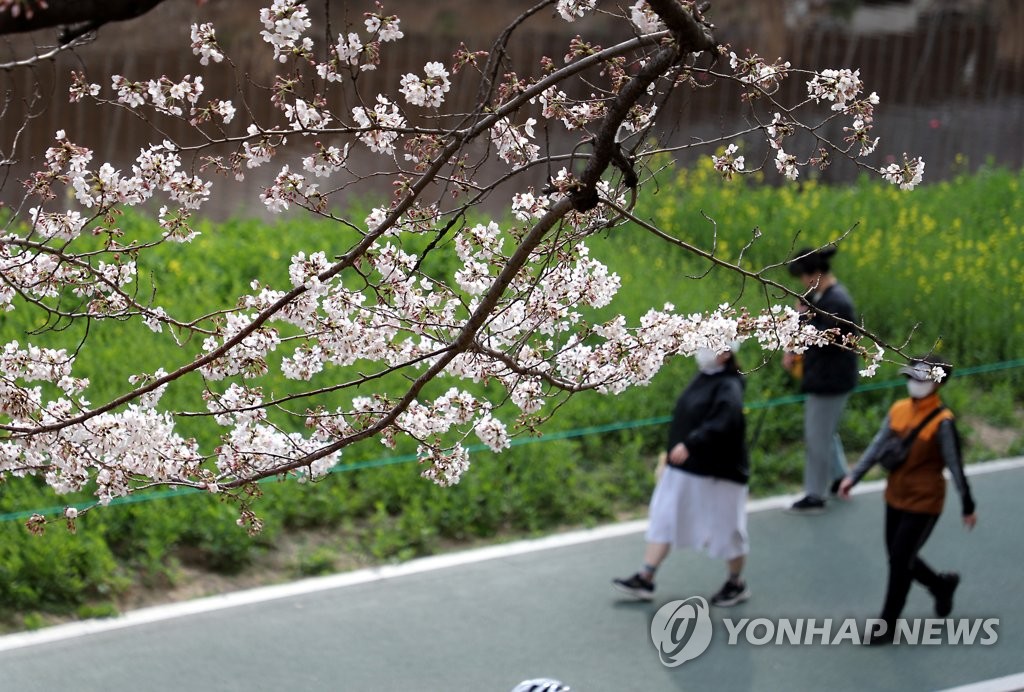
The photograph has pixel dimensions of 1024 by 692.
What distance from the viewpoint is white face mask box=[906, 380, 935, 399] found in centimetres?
709

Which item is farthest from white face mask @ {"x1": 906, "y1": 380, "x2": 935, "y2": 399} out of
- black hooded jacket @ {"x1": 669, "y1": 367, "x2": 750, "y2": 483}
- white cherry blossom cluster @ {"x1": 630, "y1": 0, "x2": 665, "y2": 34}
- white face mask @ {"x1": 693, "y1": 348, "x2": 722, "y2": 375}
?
white cherry blossom cluster @ {"x1": 630, "y1": 0, "x2": 665, "y2": 34}

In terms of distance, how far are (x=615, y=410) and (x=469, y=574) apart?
243 centimetres

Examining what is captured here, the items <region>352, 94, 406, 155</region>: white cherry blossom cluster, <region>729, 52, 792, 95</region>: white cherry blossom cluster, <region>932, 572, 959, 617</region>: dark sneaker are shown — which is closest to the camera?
<region>352, 94, 406, 155</region>: white cherry blossom cluster

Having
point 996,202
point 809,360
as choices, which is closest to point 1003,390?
point 809,360

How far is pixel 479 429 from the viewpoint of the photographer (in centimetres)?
503

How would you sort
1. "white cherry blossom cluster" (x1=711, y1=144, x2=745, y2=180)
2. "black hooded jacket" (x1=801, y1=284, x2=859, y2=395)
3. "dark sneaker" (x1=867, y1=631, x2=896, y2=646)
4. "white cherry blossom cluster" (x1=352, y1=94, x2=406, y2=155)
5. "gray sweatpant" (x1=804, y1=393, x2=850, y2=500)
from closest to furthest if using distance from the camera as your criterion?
"white cherry blossom cluster" (x1=352, y1=94, x2=406, y2=155) → "white cherry blossom cluster" (x1=711, y1=144, x2=745, y2=180) → "dark sneaker" (x1=867, y1=631, x2=896, y2=646) → "black hooded jacket" (x1=801, y1=284, x2=859, y2=395) → "gray sweatpant" (x1=804, y1=393, x2=850, y2=500)

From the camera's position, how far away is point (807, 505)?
9.41 metres

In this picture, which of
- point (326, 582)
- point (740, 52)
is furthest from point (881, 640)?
point (740, 52)

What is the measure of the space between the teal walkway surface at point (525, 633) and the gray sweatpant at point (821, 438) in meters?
0.64

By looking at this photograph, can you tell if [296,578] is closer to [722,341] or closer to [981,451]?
[722,341]

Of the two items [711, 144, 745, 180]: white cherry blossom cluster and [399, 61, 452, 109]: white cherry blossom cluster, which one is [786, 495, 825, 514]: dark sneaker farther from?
[399, 61, 452, 109]: white cherry blossom cluster

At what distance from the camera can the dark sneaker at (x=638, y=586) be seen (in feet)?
25.5

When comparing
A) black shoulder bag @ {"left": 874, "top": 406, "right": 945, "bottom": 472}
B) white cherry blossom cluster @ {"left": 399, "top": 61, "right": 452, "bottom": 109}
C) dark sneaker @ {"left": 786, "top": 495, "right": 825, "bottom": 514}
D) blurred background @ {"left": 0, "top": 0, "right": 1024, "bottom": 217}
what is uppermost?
blurred background @ {"left": 0, "top": 0, "right": 1024, "bottom": 217}

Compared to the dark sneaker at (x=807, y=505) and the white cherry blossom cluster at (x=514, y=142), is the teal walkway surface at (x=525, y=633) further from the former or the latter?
the white cherry blossom cluster at (x=514, y=142)
